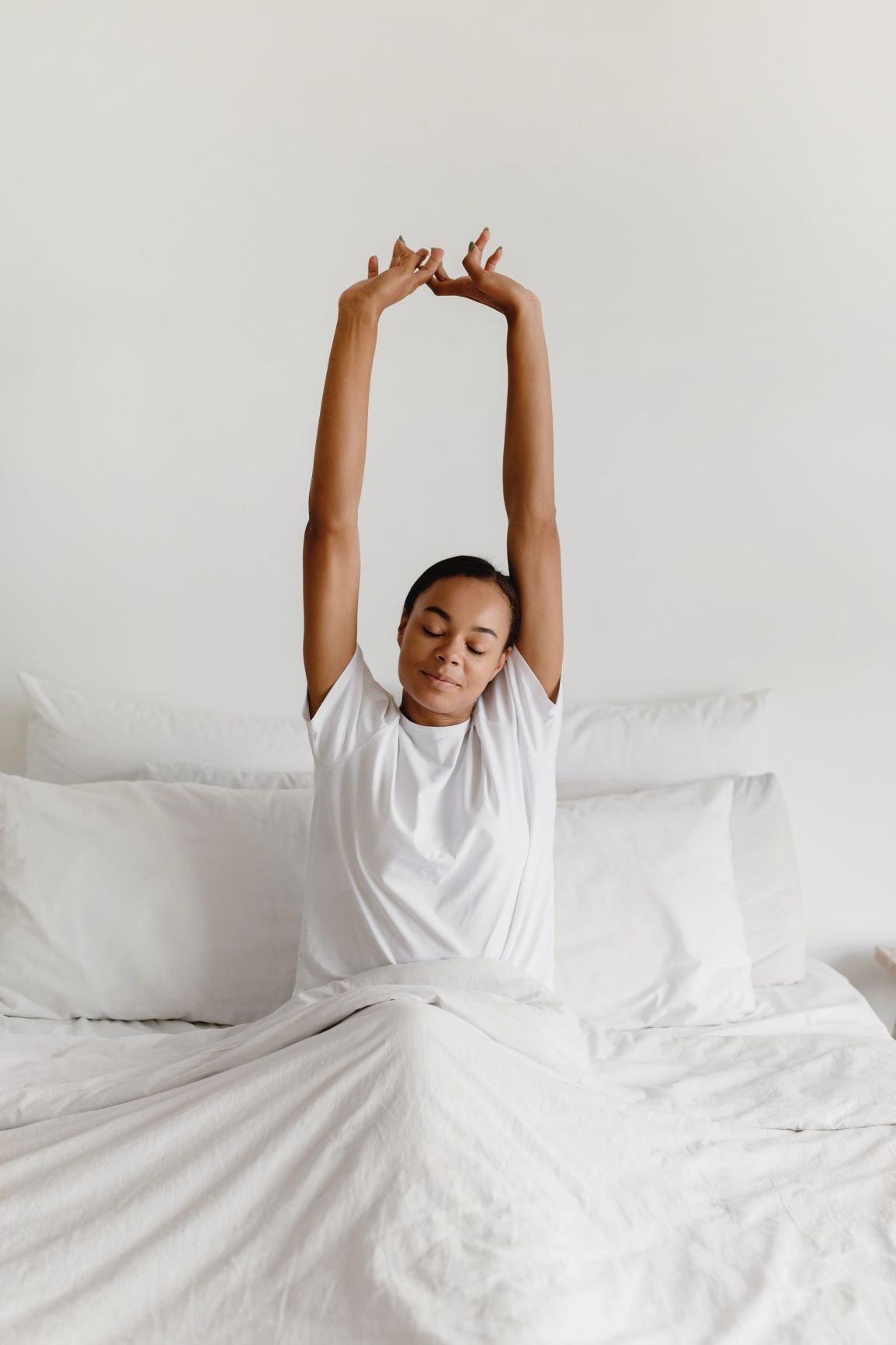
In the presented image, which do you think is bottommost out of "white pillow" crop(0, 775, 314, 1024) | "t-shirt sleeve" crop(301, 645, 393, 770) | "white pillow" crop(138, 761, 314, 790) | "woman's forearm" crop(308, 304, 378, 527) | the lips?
"white pillow" crop(0, 775, 314, 1024)

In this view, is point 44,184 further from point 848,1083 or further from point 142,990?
point 848,1083

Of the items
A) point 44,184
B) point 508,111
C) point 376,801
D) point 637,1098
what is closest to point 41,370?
point 44,184

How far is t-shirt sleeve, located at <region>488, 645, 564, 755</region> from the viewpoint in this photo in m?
1.76

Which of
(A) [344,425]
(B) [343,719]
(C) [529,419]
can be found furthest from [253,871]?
(C) [529,419]

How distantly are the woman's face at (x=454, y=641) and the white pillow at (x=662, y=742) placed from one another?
59cm

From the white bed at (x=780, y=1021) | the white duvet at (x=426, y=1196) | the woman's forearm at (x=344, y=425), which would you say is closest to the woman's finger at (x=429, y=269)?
the woman's forearm at (x=344, y=425)

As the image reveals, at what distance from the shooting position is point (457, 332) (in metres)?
2.31

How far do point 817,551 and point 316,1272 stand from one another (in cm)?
174

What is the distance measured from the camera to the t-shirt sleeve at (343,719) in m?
1.71

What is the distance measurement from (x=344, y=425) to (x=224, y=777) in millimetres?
747

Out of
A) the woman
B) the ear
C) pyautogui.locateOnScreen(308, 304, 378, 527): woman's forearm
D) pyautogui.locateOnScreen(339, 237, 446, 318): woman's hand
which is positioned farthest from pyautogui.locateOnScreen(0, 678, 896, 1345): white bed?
pyautogui.locateOnScreen(339, 237, 446, 318): woman's hand

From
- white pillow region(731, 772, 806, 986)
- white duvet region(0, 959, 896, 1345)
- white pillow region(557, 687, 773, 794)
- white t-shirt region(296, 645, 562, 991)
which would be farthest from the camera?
white pillow region(557, 687, 773, 794)

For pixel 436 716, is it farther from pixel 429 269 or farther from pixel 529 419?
pixel 429 269

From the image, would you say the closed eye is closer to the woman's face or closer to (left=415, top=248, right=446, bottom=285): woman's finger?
the woman's face
